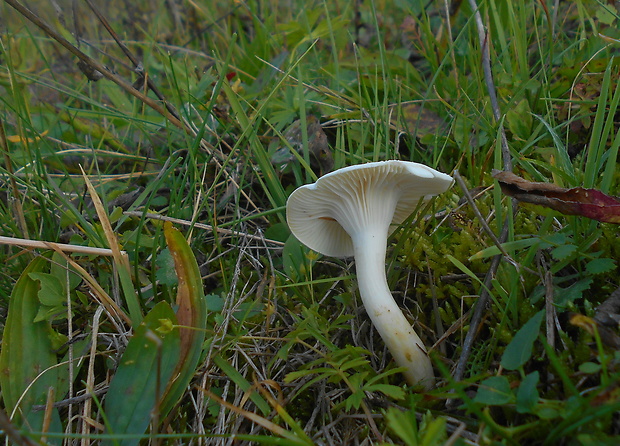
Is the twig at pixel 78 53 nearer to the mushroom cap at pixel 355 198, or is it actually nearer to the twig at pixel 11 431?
the mushroom cap at pixel 355 198

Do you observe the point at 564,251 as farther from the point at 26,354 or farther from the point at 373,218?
the point at 26,354

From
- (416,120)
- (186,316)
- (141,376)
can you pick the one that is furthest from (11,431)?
(416,120)

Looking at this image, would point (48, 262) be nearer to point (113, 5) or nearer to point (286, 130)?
point (286, 130)

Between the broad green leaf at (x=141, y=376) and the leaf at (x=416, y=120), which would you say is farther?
the leaf at (x=416, y=120)

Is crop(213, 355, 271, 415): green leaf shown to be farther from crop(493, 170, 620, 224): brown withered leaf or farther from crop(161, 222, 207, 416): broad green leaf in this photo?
crop(493, 170, 620, 224): brown withered leaf

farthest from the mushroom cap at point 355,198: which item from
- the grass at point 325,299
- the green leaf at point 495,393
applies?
the green leaf at point 495,393

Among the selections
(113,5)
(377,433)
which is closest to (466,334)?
(377,433)

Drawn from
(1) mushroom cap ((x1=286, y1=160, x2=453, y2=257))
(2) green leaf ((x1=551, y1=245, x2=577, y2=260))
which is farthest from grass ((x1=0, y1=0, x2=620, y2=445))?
(1) mushroom cap ((x1=286, y1=160, x2=453, y2=257))
